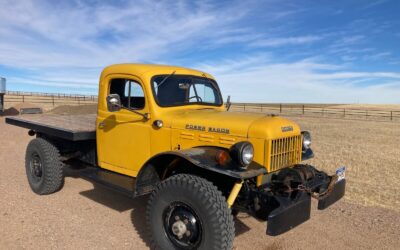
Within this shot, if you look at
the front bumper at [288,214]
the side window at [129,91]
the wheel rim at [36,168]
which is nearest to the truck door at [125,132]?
the side window at [129,91]

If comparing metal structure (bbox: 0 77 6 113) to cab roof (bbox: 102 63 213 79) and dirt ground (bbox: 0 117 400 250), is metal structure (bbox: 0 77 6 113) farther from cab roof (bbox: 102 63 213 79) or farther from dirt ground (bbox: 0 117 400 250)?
cab roof (bbox: 102 63 213 79)

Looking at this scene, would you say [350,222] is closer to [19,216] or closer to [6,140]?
[19,216]

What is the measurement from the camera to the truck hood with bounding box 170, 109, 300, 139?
146 inches

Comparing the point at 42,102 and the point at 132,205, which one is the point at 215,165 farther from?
the point at 42,102

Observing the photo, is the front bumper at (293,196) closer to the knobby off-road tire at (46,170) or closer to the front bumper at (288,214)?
the front bumper at (288,214)

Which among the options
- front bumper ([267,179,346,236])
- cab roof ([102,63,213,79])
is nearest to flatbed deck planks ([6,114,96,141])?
cab roof ([102,63,213,79])

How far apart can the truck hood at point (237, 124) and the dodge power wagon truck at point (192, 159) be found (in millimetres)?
11

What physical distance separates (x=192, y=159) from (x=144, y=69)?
1.83 metres

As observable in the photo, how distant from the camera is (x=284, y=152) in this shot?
3998mm

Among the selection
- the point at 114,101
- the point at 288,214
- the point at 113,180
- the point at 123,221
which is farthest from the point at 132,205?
the point at 288,214

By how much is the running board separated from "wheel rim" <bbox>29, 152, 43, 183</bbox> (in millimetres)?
1306

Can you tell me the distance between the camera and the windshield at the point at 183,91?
4660 mm

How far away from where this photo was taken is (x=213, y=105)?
5309mm

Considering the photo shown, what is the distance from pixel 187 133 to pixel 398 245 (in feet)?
9.22
